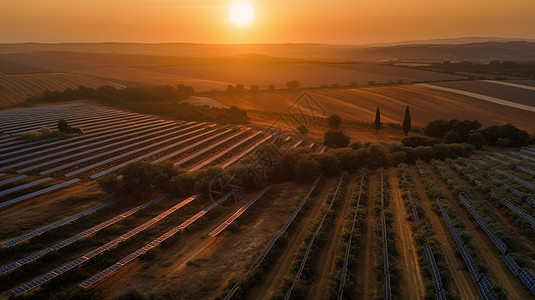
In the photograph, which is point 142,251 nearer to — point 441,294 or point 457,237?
point 441,294

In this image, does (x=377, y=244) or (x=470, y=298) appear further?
(x=377, y=244)

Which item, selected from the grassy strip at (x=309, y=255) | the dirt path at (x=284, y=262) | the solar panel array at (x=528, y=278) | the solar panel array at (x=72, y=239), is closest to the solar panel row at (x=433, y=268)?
the solar panel array at (x=528, y=278)

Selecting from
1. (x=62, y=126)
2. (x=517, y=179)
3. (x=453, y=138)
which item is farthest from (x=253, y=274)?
(x=453, y=138)

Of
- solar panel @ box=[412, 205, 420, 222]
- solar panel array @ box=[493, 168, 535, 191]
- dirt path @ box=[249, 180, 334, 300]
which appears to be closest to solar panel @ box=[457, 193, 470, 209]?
solar panel @ box=[412, 205, 420, 222]

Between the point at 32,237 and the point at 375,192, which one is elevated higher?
the point at 32,237

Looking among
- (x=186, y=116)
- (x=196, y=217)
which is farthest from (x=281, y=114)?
(x=196, y=217)

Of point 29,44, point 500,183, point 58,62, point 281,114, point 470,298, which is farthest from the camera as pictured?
point 29,44

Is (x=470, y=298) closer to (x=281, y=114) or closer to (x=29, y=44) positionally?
(x=281, y=114)

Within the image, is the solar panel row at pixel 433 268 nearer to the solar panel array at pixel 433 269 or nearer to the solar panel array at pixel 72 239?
the solar panel array at pixel 433 269
